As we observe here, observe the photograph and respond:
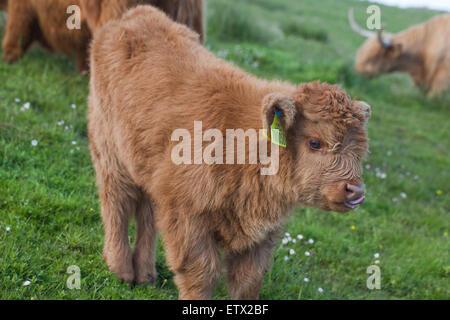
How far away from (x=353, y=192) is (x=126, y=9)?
3407 mm

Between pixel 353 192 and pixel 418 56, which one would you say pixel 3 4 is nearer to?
pixel 353 192

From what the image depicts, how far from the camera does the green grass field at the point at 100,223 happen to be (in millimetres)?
4242

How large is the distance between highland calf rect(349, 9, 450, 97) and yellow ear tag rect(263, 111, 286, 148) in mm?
10924

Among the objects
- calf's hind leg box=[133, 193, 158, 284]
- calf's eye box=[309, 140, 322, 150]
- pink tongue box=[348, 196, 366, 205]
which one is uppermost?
calf's eye box=[309, 140, 322, 150]

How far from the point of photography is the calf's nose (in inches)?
133

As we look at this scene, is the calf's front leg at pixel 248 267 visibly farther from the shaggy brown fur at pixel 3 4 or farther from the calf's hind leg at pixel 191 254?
the shaggy brown fur at pixel 3 4

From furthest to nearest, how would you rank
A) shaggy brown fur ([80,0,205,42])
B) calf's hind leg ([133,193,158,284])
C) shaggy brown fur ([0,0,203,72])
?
shaggy brown fur ([0,0,203,72]) < shaggy brown fur ([80,0,205,42]) < calf's hind leg ([133,193,158,284])

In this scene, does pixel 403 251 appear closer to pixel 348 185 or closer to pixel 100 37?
pixel 348 185

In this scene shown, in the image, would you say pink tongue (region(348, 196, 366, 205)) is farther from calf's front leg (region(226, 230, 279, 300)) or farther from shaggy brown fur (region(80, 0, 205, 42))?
shaggy brown fur (region(80, 0, 205, 42))

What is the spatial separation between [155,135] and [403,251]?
339cm

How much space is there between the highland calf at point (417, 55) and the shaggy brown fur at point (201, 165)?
34.1 feet

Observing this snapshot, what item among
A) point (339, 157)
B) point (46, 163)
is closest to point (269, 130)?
point (339, 157)

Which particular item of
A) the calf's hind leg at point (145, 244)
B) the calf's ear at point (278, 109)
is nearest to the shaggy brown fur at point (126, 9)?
the calf's hind leg at point (145, 244)

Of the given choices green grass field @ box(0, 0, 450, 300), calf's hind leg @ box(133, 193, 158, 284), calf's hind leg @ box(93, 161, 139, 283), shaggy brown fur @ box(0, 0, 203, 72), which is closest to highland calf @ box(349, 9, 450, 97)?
green grass field @ box(0, 0, 450, 300)
